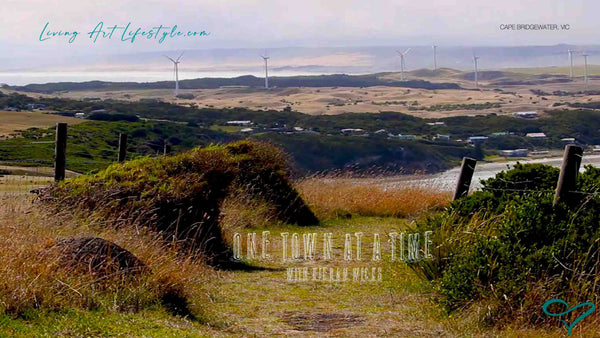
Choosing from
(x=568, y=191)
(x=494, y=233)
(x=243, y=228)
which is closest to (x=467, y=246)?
(x=494, y=233)

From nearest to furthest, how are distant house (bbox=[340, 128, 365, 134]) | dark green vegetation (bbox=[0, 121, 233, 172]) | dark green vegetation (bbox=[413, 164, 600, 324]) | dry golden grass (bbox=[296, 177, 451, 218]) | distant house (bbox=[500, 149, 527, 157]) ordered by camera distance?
dark green vegetation (bbox=[413, 164, 600, 324]), dry golden grass (bbox=[296, 177, 451, 218]), dark green vegetation (bbox=[0, 121, 233, 172]), distant house (bbox=[500, 149, 527, 157]), distant house (bbox=[340, 128, 365, 134])

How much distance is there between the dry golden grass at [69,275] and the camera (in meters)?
8.57

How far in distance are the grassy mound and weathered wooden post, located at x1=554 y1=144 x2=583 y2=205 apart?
4957 mm

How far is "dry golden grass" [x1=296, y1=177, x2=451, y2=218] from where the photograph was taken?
72.9ft

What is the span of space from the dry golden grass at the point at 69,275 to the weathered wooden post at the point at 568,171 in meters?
3.92

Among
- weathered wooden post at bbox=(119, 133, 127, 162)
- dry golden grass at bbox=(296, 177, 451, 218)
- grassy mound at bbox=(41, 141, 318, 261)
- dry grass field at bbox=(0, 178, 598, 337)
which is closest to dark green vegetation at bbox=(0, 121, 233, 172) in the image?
dry golden grass at bbox=(296, 177, 451, 218)

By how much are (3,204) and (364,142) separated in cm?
6752

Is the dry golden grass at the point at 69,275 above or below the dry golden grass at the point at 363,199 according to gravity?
above

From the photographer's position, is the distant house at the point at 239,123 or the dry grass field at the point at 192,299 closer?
the dry grass field at the point at 192,299

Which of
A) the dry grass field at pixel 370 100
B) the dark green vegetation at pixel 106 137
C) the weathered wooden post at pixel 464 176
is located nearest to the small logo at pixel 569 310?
the weathered wooden post at pixel 464 176

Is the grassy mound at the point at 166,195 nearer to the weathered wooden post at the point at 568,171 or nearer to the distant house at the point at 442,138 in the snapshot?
the weathered wooden post at the point at 568,171

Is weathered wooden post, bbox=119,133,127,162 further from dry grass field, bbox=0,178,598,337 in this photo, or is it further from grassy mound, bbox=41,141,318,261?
dry grass field, bbox=0,178,598,337

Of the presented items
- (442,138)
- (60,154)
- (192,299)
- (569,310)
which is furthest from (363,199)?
(442,138)

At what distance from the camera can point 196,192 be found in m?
14.4
